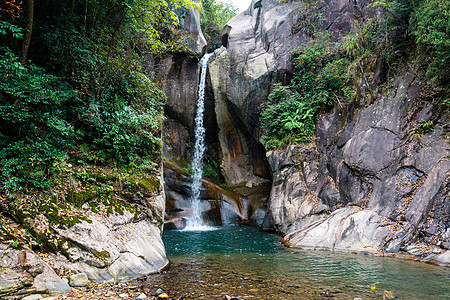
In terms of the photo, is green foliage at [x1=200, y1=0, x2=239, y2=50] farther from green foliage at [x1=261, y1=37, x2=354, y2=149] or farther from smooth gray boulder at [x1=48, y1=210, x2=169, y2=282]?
smooth gray boulder at [x1=48, y1=210, x2=169, y2=282]

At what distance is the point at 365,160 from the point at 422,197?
2424mm

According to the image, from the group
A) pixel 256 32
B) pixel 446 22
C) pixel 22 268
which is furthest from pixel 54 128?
pixel 256 32

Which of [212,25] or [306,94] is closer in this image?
[306,94]

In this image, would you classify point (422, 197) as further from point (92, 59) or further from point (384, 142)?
point (92, 59)

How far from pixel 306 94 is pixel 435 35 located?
21.9 feet

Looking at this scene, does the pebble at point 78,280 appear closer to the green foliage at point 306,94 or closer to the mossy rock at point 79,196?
the mossy rock at point 79,196

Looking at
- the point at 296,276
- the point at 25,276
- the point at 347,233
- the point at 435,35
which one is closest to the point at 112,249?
the point at 25,276

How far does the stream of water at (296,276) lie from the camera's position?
441 cm

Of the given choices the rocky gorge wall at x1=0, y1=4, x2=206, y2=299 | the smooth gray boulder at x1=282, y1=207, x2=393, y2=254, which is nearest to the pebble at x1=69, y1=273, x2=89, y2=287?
the rocky gorge wall at x1=0, y1=4, x2=206, y2=299

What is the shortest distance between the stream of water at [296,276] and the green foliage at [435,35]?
238 inches

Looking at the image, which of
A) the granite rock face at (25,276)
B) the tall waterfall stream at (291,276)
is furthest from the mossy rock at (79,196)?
the tall waterfall stream at (291,276)

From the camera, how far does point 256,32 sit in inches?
736

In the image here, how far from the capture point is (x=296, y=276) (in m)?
5.41

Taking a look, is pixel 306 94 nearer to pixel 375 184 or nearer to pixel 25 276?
pixel 375 184
